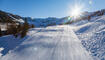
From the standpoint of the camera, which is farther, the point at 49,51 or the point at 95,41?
the point at 95,41

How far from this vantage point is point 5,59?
497 centimetres

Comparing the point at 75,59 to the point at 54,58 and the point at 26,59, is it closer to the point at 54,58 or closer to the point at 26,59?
the point at 54,58

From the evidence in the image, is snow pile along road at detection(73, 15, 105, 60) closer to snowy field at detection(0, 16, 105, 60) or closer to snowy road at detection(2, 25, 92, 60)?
snowy field at detection(0, 16, 105, 60)

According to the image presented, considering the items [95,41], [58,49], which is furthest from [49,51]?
[95,41]

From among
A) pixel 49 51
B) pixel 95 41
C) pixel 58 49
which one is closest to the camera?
pixel 49 51

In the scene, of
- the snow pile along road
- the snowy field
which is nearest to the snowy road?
the snowy field

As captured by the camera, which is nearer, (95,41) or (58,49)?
(58,49)

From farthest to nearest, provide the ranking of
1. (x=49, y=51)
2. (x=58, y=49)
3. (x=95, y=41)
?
(x=95, y=41) → (x=58, y=49) → (x=49, y=51)

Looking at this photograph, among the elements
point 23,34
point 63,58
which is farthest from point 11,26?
point 63,58

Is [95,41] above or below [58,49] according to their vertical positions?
above

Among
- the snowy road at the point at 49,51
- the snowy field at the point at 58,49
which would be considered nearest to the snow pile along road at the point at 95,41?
the snowy field at the point at 58,49

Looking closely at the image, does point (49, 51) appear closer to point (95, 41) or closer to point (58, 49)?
point (58, 49)

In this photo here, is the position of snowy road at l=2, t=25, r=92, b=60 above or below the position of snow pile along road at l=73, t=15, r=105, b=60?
below

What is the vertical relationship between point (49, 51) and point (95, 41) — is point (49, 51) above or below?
below
